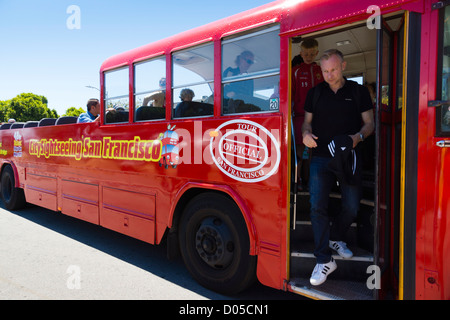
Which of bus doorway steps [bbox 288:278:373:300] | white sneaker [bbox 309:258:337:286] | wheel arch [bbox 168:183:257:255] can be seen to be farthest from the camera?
wheel arch [bbox 168:183:257:255]

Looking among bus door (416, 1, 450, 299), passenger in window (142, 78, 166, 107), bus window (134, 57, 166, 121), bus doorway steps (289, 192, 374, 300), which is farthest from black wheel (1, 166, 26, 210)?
bus door (416, 1, 450, 299)

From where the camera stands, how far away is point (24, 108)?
51.2m

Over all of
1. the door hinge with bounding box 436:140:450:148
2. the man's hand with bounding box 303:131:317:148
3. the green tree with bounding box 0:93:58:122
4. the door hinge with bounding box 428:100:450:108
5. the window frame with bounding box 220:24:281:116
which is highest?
the green tree with bounding box 0:93:58:122

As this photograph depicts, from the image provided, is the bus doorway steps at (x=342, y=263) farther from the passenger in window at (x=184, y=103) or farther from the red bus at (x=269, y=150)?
the passenger in window at (x=184, y=103)

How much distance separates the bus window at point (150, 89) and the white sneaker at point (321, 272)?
2339 millimetres

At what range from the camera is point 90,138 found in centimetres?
493

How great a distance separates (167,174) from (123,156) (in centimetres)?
93

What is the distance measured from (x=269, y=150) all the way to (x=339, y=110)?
28.0 inches

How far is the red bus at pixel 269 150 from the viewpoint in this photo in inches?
87.7

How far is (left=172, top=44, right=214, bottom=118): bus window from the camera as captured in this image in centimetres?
339

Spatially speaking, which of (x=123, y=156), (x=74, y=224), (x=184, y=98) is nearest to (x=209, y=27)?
(x=184, y=98)

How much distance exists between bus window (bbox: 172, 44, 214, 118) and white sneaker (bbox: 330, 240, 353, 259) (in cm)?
175

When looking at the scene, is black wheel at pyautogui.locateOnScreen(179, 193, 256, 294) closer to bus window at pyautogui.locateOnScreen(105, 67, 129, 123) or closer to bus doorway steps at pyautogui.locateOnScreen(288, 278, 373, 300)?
bus doorway steps at pyautogui.locateOnScreen(288, 278, 373, 300)
